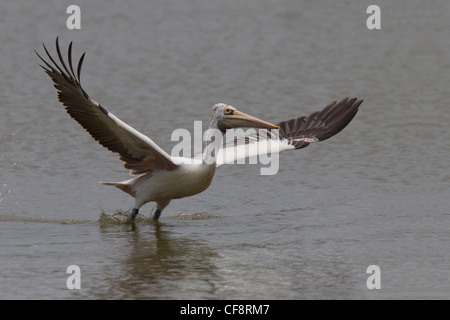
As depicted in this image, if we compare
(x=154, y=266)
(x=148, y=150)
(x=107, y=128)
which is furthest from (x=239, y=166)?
(x=154, y=266)

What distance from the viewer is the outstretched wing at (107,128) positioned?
8742 millimetres

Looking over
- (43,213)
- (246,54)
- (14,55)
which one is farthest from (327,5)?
(43,213)

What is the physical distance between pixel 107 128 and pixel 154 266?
1.80m

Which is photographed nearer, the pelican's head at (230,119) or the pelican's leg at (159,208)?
the pelican's head at (230,119)

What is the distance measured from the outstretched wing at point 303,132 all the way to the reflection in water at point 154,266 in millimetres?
1748

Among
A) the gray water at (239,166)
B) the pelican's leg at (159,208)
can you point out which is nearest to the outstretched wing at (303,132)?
the gray water at (239,166)

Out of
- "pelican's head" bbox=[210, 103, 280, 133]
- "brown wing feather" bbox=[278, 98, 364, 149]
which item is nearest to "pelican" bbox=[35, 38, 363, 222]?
"pelican's head" bbox=[210, 103, 280, 133]

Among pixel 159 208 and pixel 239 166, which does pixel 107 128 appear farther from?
pixel 239 166

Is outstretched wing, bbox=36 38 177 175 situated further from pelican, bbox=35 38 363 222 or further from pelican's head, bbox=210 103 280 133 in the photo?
pelican's head, bbox=210 103 280 133

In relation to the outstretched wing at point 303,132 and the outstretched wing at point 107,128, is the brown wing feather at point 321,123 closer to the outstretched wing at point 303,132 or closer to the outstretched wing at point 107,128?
the outstretched wing at point 303,132

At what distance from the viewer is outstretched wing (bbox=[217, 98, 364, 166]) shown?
10656 millimetres

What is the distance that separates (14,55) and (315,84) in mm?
6192
